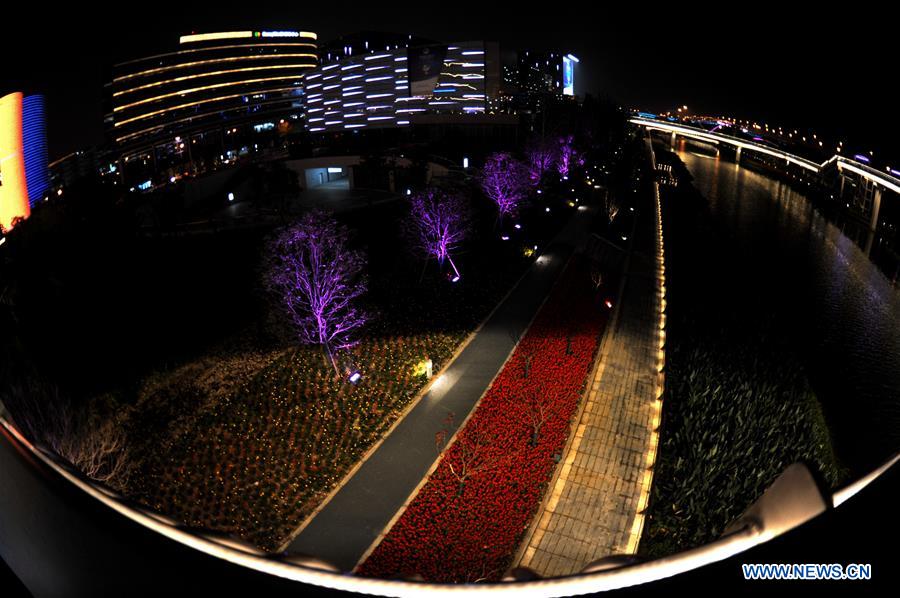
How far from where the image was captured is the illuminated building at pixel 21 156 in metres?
16.6

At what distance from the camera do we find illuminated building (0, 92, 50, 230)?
1662cm

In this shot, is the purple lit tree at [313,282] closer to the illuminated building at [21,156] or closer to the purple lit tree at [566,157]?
the illuminated building at [21,156]

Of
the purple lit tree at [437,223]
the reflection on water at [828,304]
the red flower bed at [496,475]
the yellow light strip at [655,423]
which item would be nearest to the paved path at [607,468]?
the yellow light strip at [655,423]

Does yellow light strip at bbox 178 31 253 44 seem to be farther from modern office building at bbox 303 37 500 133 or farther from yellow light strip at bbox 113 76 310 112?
modern office building at bbox 303 37 500 133

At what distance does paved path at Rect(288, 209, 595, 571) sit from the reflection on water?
947 cm

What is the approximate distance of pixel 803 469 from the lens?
3.25 m

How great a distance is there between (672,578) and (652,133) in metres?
128

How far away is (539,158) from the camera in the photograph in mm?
43062

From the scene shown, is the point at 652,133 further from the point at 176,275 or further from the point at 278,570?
the point at 278,570

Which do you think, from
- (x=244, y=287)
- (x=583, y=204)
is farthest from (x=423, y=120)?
(x=244, y=287)

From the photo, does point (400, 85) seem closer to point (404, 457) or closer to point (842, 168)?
point (842, 168)

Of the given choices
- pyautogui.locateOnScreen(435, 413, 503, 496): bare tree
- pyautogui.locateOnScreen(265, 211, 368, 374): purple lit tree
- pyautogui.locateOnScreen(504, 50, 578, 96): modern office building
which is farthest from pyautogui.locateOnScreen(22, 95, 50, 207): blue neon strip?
pyautogui.locateOnScreen(504, 50, 578, 96): modern office building

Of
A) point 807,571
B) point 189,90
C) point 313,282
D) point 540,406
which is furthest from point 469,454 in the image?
point 189,90

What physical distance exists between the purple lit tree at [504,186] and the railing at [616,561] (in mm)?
28681
